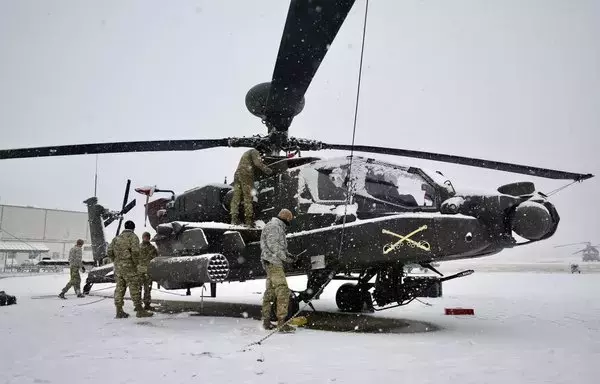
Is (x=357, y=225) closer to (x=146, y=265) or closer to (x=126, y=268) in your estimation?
(x=126, y=268)

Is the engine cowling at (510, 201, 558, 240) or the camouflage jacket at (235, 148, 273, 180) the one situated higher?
the camouflage jacket at (235, 148, 273, 180)

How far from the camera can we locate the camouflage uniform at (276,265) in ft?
19.4

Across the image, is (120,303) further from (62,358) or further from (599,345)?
(599,345)

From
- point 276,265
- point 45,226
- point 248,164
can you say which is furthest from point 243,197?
point 45,226

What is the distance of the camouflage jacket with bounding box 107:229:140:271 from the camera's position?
296 inches

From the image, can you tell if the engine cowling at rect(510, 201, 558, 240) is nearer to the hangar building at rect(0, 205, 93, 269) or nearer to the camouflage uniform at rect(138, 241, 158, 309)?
the camouflage uniform at rect(138, 241, 158, 309)

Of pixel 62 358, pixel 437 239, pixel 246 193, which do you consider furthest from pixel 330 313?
pixel 62 358

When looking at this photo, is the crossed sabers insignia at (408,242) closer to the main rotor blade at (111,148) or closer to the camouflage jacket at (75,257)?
the main rotor blade at (111,148)

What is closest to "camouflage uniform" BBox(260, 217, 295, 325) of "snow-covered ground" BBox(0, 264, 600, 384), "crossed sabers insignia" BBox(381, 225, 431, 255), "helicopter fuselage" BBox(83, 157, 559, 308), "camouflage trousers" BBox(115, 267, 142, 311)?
"snow-covered ground" BBox(0, 264, 600, 384)

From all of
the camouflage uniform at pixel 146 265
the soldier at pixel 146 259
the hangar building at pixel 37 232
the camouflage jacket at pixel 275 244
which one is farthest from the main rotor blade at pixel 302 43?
the hangar building at pixel 37 232

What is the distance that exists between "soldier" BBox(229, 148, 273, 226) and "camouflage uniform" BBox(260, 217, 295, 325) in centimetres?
129

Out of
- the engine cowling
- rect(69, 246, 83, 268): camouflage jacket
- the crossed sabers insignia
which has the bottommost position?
rect(69, 246, 83, 268): camouflage jacket

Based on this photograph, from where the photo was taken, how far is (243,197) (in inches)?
297

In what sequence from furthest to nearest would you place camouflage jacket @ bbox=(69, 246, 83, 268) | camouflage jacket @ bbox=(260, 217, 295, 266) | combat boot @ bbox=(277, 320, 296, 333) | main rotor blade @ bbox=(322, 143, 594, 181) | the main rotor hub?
camouflage jacket @ bbox=(69, 246, 83, 268), the main rotor hub, main rotor blade @ bbox=(322, 143, 594, 181), camouflage jacket @ bbox=(260, 217, 295, 266), combat boot @ bbox=(277, 320, 296, 333)
